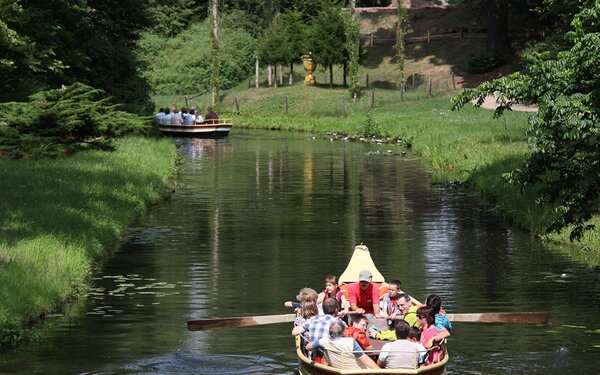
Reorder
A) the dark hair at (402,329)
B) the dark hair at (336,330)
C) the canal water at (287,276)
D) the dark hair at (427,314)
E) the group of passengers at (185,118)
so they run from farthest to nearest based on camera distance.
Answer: the group of passengers at (185,118) < the canal water at (287,276) < the dark hair at (427,314) < the dark hair at (336,330) < the dark hair at (402,329)

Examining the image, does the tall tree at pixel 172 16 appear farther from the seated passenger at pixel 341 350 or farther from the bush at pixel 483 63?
the seated passenger at pixel 341 350

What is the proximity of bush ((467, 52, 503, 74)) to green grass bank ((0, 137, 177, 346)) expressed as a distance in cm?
4704

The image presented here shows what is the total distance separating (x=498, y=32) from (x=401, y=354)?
80.0 metres

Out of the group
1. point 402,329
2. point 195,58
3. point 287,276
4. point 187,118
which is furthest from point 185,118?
point 402,329

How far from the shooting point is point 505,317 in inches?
820

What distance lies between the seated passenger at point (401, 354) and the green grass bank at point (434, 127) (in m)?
13.3

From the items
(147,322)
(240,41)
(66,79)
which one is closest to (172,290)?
(147,322)

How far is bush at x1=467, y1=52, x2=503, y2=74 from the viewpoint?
92875mm

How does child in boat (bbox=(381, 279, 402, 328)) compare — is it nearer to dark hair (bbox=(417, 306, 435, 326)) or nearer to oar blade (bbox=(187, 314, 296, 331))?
oar blade (bbox=(187, 314, 296, 331))

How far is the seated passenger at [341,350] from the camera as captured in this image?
55.2 ft

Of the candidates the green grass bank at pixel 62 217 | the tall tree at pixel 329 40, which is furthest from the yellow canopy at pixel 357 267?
the tall tree at pixel 329 40

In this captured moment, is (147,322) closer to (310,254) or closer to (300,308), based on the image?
(300,308)

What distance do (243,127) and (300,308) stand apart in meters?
66.5

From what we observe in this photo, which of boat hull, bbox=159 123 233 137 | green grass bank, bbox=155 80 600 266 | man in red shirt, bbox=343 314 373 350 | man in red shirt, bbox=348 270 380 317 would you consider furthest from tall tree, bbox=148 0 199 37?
man in red shirt, bbox=343 314 373 350
